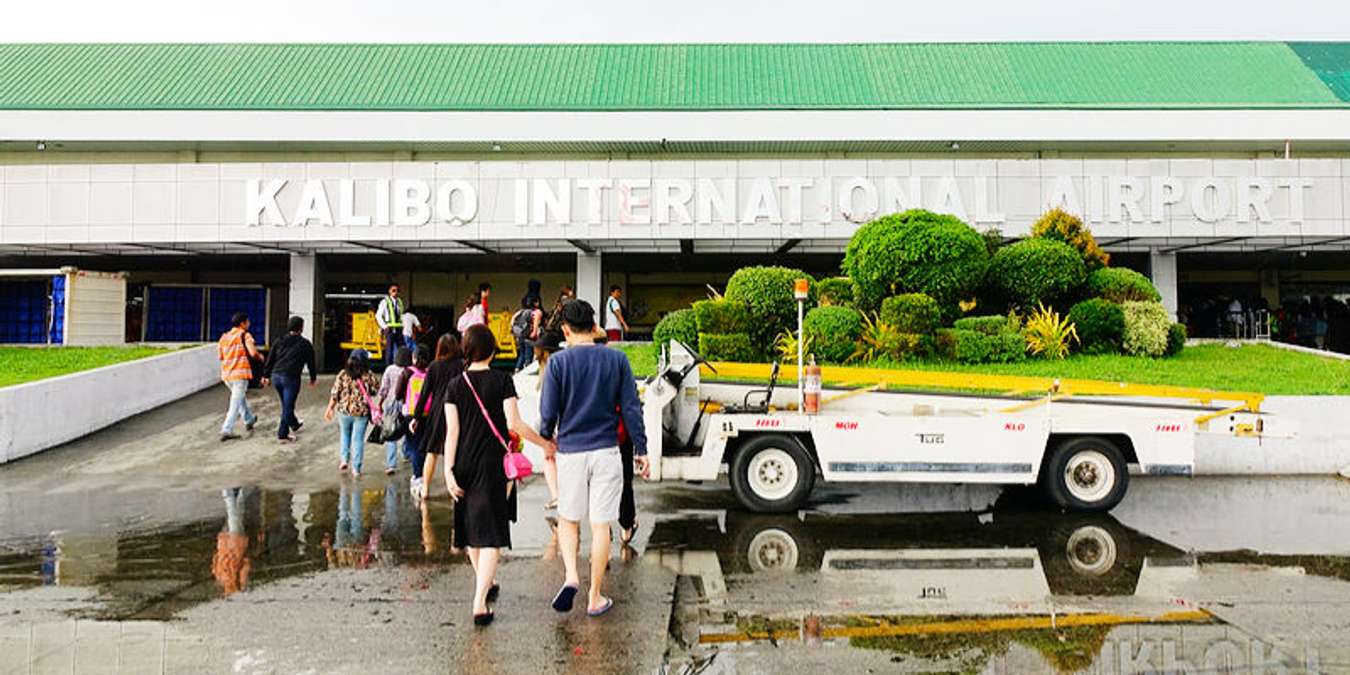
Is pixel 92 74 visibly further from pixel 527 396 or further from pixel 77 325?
pixel 527 396

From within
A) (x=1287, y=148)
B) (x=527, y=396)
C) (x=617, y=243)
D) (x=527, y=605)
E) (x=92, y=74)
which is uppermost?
(x=92, y=74)

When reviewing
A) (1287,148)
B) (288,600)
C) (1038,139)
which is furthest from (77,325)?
(1287,148)

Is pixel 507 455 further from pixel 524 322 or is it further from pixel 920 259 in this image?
pixel 920 259

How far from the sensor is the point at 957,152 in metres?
22.1

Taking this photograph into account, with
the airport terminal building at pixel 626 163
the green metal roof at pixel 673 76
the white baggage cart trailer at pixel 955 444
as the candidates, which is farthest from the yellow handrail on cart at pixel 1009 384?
the green metal roof at pixel 673 76

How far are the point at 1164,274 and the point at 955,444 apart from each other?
1402cm

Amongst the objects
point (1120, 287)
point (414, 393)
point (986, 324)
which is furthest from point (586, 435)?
point (1120, 287)

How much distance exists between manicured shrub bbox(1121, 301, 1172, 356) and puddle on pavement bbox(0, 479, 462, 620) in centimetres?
1131

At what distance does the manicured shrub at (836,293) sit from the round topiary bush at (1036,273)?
233 centimetres

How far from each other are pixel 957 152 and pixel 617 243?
9.64 meters

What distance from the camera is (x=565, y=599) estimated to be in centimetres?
498

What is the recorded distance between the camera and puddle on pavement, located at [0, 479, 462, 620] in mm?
5676

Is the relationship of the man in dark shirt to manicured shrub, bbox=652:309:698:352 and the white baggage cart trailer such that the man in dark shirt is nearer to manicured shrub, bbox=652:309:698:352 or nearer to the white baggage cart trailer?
manicured shrub, bbox=652:309:698:352

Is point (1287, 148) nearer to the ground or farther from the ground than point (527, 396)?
farther from the ground
